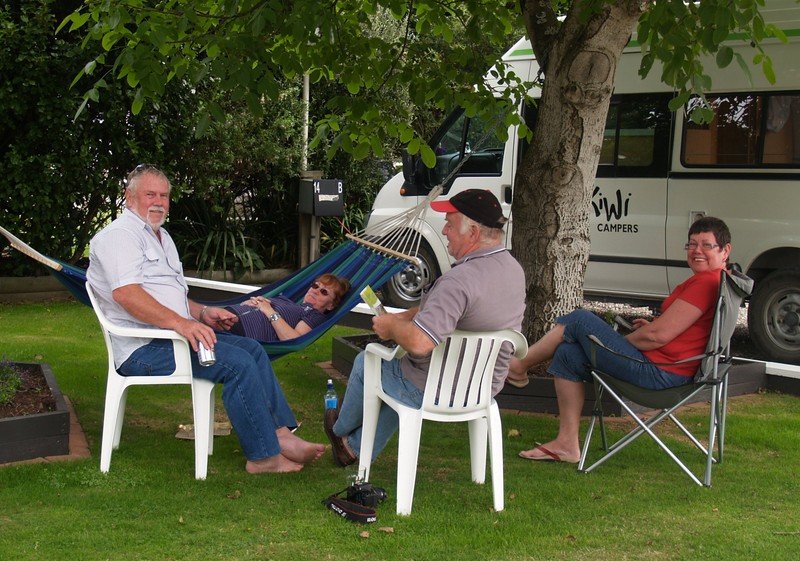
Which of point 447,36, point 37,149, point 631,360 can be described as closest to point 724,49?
point 631,360

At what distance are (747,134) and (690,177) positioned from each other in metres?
0.57

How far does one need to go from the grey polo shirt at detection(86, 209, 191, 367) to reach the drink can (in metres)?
0.31

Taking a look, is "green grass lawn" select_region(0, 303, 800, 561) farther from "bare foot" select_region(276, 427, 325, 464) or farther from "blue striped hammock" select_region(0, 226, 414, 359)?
"blue striped hammock" select_region(0, 226, 414, 359)

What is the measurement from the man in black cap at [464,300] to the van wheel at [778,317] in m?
4.46

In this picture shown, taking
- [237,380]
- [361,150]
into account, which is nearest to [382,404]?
[237,380]

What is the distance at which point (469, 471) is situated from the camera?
189 inches

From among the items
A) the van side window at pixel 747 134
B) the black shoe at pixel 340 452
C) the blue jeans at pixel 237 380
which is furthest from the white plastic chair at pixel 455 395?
the van side window at pixel 747 134

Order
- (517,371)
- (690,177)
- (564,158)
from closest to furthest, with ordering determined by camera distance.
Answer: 1. (517,371)
2. (564,158)
3. (690,177)

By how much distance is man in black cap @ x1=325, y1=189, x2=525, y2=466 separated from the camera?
394 centimetres

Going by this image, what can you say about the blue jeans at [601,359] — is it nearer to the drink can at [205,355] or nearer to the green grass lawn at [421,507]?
the green grass lawn at [421,507]

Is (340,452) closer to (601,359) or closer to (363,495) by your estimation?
(363,495)

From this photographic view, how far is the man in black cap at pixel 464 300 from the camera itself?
3936 millimetres

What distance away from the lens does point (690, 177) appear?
848 cm

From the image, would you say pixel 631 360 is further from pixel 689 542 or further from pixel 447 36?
pixel 447 36
